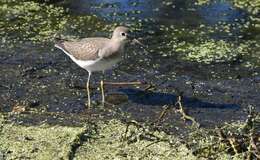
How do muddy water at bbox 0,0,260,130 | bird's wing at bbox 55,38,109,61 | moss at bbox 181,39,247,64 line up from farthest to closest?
moss at bbox 181,39,247,64 < bird's wing at bbox 55,38,109,61 < muddy water at bbox 0,0,260,130

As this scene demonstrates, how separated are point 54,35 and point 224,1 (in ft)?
8.90

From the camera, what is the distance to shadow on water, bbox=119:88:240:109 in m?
6.73

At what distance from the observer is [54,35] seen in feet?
27.6

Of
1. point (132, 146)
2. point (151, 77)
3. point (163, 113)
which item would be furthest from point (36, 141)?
point (151, 77)

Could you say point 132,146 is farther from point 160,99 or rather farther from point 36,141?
point 160,99

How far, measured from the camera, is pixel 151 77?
24.2 ft

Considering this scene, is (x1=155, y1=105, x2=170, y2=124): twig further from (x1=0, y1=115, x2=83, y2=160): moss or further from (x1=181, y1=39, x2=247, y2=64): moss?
(x1=181, y1=39, x2=247, y2=64): moss

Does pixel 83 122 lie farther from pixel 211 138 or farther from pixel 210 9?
pixel 210 9

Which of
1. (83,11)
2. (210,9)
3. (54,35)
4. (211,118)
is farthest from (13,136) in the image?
(210,9)

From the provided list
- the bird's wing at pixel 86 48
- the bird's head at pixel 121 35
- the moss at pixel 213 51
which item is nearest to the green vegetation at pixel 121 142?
the bird's wing at pixel 86 48

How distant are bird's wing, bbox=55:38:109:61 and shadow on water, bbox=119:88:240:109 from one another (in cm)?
57

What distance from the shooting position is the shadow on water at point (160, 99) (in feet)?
22.1

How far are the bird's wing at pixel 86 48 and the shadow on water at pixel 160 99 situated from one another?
0.57 meters

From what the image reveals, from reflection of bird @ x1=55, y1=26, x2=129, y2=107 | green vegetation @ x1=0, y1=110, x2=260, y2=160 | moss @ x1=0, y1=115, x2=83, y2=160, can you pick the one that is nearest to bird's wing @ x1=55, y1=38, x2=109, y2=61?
reflection of bird @ x1=55, y1=26, x2=129, y2=107
